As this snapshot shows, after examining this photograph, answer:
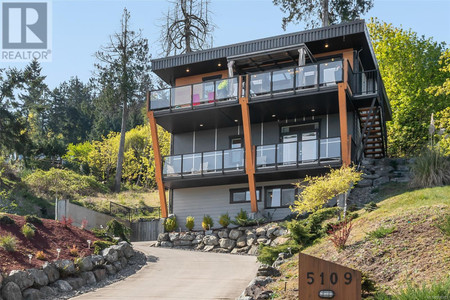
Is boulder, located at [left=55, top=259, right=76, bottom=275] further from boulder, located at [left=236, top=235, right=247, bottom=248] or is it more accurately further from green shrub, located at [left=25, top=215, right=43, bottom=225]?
boulder, located at [left=236, top=235, right=247, bottom=248]

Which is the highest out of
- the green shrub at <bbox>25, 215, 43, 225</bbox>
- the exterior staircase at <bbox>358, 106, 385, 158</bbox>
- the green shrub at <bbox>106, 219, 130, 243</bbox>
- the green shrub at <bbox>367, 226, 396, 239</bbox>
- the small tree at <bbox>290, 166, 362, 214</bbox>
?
the exterior staircase at <bbox>358, 106, 385, 158</bbox>

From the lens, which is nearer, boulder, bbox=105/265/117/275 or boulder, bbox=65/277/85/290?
boulder, bbox=65/277/85/290

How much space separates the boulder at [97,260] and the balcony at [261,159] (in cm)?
937

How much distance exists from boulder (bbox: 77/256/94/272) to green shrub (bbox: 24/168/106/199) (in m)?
18.6

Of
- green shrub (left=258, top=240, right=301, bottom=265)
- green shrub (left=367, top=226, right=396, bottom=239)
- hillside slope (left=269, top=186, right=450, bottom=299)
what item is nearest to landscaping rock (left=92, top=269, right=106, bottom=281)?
green shrub (left=258, top=240, right=301, bottom=265)

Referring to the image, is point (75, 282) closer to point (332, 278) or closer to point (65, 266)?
point (65, 266)

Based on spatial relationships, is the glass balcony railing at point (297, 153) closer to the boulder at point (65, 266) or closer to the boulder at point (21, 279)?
the boulder at point (65, 266)

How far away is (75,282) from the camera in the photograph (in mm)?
17391

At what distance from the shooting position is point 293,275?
48.0 feet

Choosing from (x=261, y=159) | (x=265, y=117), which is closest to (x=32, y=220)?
(x=261, y=159)

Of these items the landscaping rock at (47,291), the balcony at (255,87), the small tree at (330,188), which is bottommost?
the landscaping rock at (47,291)

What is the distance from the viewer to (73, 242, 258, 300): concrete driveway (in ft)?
51.3

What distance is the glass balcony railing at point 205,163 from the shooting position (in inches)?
1080

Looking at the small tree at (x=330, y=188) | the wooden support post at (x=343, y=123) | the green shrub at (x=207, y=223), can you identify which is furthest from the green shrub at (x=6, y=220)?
the wooden support post at (x=343, y=123)
